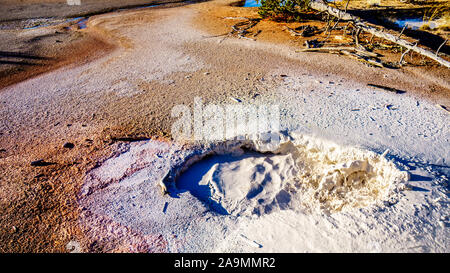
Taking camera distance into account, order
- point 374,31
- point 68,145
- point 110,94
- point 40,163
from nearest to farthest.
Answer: point 40,163, point 68,145, point 110,94, point 374,31

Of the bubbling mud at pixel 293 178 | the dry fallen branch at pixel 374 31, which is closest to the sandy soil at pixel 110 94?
the dry fallen branch at pixel 374 31

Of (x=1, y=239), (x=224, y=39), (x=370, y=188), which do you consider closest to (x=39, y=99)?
(x=1, y=239)

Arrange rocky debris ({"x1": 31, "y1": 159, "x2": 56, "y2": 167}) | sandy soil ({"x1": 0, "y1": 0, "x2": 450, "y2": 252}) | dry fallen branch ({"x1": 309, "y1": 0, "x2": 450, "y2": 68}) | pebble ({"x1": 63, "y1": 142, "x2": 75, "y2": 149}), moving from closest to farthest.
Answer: sandy soil ({"x1": 0, "y1": 0, "x2": 450, "y2": 252}) < rocky debris ({"x1": 31, "y1": 159, "x2": 56, "y2": 167}) < pebble ({"x1": 63, "y1": 142, "x2": 75, "y2": 149}) < dry fallen branch ({"x1": 309, "y1": 0, "x2": 450, "y2": 68})

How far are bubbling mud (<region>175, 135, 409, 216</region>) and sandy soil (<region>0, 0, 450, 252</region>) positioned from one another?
2.08 feet

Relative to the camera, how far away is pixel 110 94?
6.57 metres

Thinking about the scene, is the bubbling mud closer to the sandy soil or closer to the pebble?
the sandy soil

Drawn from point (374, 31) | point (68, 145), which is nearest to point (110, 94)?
point (68, 145)

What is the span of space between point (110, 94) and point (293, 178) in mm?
4556

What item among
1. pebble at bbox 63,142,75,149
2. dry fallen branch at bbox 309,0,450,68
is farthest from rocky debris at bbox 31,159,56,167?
dry fallen branch at bbox 309,0,450,68

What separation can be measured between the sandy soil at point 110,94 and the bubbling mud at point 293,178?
0.64 metres

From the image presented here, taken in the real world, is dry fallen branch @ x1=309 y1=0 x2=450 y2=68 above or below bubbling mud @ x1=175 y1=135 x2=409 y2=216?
above

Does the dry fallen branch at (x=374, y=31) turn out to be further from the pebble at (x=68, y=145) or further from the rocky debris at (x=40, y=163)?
the rocky debris at (x=40, y=163)

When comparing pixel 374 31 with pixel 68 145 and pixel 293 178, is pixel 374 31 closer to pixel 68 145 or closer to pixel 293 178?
pixel 293 178

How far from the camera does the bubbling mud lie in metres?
3.82
